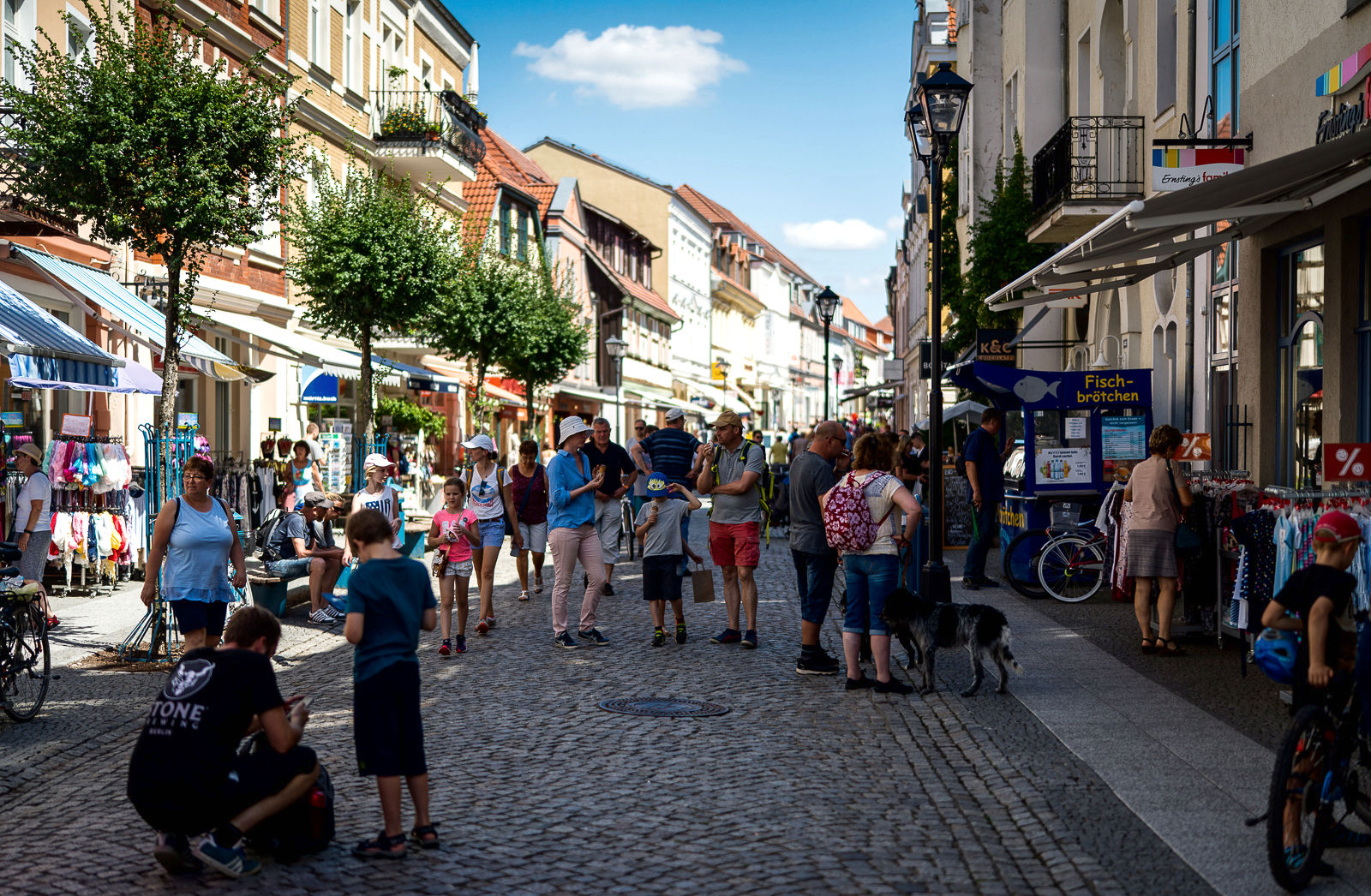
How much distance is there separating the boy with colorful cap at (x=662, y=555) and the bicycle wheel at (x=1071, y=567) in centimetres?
430

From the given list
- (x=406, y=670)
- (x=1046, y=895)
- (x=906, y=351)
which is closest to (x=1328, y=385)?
(x=1046, y=895)

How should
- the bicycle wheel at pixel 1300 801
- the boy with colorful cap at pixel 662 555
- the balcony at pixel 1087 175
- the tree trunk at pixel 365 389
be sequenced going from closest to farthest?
the bicycle wheel at pixel 1300 801 → the boy with colorful cap at pixel 662 555 → the balcony at pixel 1087 175 → the tree trunk at pixel 365 389

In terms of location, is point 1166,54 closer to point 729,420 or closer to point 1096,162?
point 1096,162

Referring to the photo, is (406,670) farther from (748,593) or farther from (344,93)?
(344,93)

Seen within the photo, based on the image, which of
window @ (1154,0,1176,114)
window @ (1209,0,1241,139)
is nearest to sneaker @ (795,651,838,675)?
window @ (1209,0,1241,139)

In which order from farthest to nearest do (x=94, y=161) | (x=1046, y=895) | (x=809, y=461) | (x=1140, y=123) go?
(x=1140, y=123)
(x=94, y=161)
(x=809, y=461)
(x=1046, y=895)

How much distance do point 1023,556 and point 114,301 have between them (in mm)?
11260

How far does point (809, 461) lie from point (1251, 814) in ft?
15.1

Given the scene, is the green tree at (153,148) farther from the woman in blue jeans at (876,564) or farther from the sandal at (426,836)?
the sandal at (426,836)

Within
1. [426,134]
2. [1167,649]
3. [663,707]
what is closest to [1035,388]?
[1167,649]

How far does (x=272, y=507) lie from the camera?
19625mm

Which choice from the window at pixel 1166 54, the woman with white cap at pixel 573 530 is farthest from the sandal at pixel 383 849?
the window at pixel 1166 54

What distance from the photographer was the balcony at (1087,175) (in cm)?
1822

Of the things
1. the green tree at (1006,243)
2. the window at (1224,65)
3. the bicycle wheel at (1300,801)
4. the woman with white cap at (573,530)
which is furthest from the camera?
the green tree at (1006,243)
